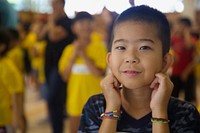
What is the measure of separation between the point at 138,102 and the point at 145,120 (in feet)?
0.22

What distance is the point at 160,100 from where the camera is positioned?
3.70ft

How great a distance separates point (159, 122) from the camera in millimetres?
1104

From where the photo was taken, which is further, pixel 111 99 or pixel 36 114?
pixel 36 114

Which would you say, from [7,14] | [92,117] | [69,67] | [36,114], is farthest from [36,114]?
[92,117]

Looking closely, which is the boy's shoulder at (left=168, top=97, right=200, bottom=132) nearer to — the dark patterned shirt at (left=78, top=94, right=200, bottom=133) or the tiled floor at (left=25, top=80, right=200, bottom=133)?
the dark patterned shirt at (left=78, top=94, right=200, bottom=133)

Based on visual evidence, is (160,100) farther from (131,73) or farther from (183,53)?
(183,53)

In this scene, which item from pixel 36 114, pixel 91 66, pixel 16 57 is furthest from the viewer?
pixel 36 114

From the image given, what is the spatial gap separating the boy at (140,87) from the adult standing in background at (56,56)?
7.75 ft

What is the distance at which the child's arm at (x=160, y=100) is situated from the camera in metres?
1.11

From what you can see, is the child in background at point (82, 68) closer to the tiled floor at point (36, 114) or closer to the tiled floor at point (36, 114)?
the tiled floor at point (36, 114)

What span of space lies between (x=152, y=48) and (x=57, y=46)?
249cm

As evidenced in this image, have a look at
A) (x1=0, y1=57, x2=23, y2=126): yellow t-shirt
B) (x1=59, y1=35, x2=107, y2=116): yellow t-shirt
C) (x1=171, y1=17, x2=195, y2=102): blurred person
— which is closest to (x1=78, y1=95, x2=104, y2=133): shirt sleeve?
(x1=0, y1=57, x2=23, y2=126): yellow t-shirt

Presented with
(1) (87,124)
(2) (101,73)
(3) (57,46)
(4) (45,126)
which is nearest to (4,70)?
(2) (101,73)

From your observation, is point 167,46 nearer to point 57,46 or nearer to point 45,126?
point 57,46
